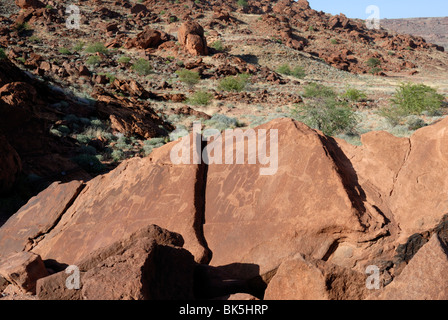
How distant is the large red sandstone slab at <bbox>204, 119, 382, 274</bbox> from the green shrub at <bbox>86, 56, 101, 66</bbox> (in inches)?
1157

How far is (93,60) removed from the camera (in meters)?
30.8

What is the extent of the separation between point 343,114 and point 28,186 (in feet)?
44.9

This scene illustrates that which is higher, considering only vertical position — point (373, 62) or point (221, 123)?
point (373, 62)

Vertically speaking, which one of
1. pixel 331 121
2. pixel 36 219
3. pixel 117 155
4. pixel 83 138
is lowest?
pixel 117 155

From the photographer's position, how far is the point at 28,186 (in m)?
9.08

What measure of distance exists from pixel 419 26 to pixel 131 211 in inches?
6285

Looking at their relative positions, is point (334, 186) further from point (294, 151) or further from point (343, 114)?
point (343, 114)

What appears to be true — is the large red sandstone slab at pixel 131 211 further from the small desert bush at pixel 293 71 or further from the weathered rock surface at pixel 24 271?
the small desert bush at pixel 293 71

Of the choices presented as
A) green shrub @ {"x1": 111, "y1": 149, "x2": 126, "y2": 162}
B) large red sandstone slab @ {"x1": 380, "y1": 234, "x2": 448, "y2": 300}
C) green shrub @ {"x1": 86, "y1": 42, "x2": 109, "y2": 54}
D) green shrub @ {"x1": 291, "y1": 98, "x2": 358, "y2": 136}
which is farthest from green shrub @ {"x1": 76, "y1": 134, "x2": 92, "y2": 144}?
green shrub @ {"x1": 86, "y1": 42, "x2": 109, "y2": 54}

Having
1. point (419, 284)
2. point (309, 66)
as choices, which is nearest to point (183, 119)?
point (419, 284)

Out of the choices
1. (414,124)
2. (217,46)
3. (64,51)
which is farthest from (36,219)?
(217,46)

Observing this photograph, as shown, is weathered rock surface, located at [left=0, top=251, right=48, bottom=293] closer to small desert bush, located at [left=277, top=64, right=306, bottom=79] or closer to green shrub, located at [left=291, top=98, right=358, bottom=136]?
green shrub, located at [left=291, top=98, right=358, bottom=136]

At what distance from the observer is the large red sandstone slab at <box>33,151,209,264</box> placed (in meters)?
4.68

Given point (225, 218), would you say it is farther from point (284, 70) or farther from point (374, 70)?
point (374, 70)
